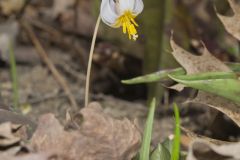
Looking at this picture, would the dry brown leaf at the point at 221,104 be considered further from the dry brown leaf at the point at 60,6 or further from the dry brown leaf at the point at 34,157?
the dry brown leaf at the point at 60,6

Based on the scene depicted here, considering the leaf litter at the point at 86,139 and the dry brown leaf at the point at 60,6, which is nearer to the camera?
the leaf litter at the point at 86,139

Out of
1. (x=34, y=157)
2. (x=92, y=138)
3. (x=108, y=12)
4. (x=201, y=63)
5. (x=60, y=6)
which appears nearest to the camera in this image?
(x=34, y=157)

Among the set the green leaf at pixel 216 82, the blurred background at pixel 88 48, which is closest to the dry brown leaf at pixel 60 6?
the blurred background at pixel 88 48

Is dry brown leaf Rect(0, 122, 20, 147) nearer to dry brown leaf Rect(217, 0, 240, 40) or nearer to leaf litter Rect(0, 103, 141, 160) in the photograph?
leaf litter Rect(0, 103, 141, 160)

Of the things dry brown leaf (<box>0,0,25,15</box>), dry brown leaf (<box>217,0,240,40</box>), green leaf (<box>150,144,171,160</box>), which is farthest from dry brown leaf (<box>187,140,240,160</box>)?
dry brown leaf (<box>0,0,25,15</box>)

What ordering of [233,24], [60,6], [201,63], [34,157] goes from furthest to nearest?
1. [60,6]
2. [233,24]
3. [201,63]
4. [34,157]

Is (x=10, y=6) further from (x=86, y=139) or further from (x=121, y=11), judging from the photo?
(x=86, y=139)

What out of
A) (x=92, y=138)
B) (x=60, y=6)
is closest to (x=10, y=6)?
(x=60, y=6)
